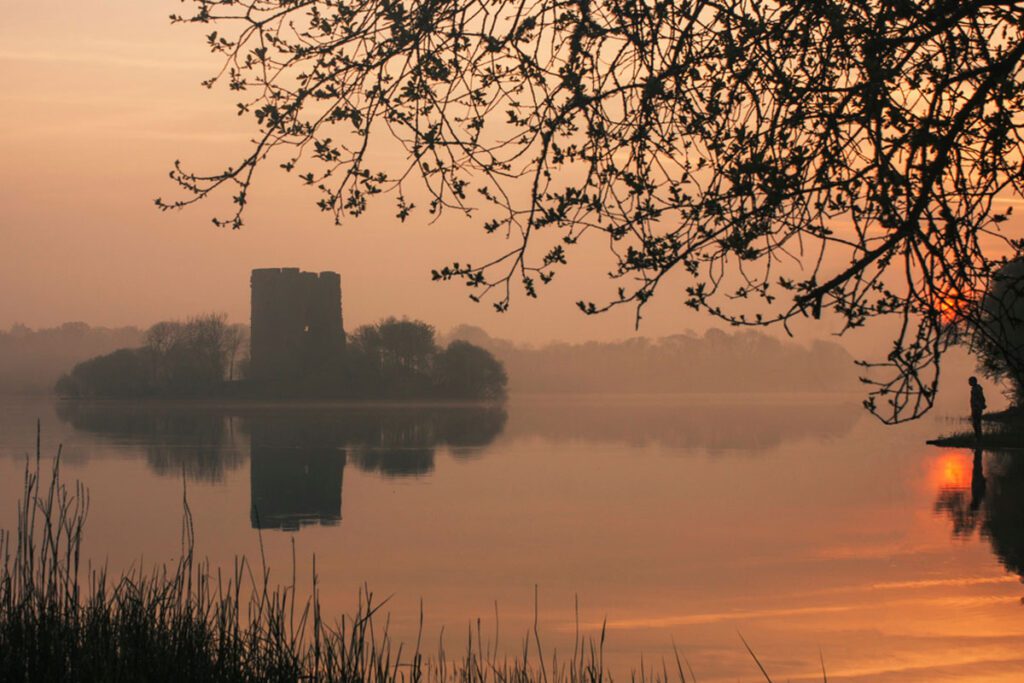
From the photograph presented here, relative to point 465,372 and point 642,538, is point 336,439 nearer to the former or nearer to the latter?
point 642,538

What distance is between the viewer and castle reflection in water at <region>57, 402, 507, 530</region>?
21047 mm

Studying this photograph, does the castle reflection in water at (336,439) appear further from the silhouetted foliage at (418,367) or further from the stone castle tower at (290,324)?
the silhouetted foliage at (418,367)

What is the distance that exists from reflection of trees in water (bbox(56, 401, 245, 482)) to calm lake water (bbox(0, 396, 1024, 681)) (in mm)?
297

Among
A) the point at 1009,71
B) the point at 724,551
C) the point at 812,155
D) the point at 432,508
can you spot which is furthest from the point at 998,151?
the point at 432,508

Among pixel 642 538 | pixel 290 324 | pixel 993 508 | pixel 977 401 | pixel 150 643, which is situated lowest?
pixel 642 538

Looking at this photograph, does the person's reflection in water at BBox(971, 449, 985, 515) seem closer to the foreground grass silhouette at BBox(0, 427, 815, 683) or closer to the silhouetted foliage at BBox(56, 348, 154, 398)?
the foreground grass silhouette at BBox(0, 427, 815, 683)

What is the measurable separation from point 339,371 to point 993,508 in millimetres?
73142

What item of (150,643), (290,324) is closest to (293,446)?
(150,643)

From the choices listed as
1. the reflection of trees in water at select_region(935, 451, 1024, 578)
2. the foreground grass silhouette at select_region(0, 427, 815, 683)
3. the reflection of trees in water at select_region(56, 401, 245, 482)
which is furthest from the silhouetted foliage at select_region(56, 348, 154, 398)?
the foreground grass silhouette at select_region(0, 427, 815, 683)

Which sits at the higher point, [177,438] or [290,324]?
[290,324]

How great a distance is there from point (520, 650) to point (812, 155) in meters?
4.43

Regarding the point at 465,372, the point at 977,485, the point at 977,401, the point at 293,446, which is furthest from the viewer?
the point at 465,372

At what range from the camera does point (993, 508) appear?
1777 cm

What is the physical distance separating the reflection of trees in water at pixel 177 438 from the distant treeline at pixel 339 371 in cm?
2619
